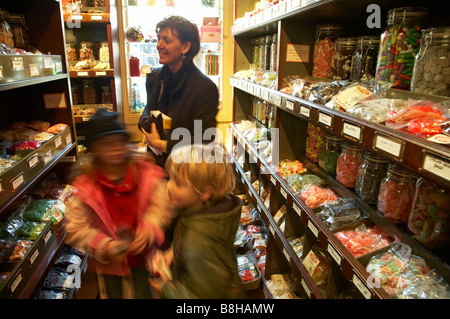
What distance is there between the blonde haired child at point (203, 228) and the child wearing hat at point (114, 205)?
0.21m

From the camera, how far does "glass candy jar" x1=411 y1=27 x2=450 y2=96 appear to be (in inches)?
39.2

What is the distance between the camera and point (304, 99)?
5.08 ft

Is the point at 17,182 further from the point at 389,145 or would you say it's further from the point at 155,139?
the point at 389,145

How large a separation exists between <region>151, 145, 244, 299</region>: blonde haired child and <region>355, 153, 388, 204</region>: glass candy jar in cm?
61

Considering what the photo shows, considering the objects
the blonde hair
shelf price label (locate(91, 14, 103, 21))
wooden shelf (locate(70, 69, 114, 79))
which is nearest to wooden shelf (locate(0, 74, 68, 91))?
the blonde hair

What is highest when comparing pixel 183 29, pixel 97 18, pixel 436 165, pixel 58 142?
pixel 97 18

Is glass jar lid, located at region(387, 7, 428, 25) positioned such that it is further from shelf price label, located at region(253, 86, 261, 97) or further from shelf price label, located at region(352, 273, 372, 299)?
shelf price label, located at region(253, 86, 261, 97)

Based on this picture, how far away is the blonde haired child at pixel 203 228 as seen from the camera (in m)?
1.16

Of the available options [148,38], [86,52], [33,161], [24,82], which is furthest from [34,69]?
[148,38]

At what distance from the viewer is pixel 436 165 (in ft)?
2.48

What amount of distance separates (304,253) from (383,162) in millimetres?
645

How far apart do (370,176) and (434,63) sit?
55 centimetres
